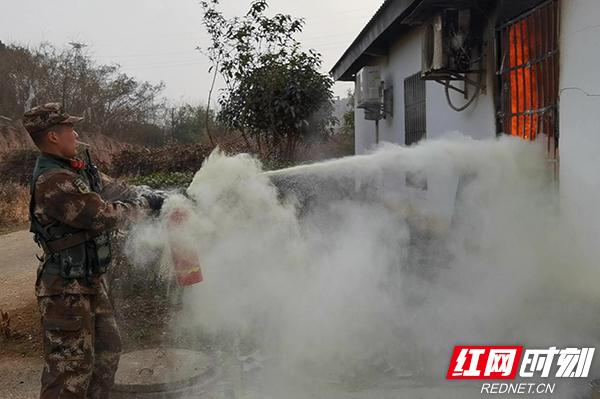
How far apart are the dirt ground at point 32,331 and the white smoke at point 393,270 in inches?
19.4

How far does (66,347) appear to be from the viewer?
11.5 feet

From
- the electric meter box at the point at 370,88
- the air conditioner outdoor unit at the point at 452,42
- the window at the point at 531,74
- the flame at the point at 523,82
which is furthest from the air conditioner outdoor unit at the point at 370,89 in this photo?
the flame at the point at 523,82

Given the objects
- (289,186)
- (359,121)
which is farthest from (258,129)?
(289,186)

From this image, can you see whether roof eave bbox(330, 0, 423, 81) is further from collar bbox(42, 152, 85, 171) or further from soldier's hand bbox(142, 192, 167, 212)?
collar bbox(42, 152, 85, 171)

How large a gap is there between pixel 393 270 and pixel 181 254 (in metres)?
2.16

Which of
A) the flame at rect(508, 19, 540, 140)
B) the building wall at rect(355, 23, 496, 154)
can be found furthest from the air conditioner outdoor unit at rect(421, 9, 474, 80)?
the flame at rect(508, 19, 540, 140)

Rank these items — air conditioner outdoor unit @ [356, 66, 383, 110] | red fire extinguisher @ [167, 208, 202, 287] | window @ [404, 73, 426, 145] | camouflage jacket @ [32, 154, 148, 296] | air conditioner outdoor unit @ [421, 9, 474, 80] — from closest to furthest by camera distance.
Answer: camouflage jacket @ [32, 154, 148, 296] < red fire extinguisher @ [167, 208, 202, 287] < air conditioner outdoor unit @ [421, 9, 474, 80] < window @ [404, 73, 426, 145] < air conditioner outdoor unit @ [356, 66, 383, 110]

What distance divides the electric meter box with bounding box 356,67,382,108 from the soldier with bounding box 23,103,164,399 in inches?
256

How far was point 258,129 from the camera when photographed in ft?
37.9

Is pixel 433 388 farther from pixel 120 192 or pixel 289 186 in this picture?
pixel 120 192

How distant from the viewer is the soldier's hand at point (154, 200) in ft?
12.6

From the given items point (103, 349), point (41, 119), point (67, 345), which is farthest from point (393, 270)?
point (41, 119)

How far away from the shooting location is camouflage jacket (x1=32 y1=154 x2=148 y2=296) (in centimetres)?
345

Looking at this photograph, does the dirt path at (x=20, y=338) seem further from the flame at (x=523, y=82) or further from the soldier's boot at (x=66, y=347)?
the flame at (x=523, y=82)
